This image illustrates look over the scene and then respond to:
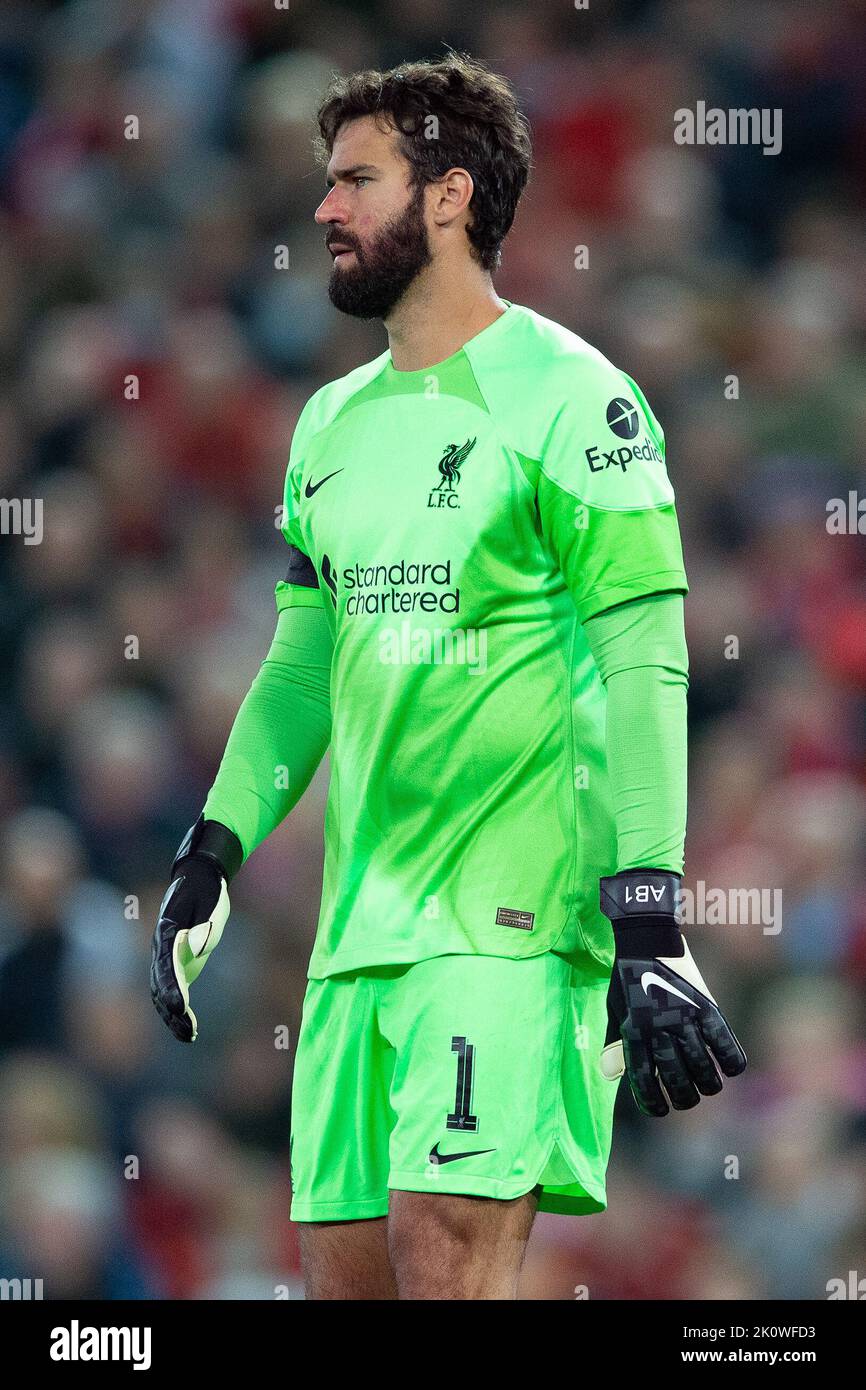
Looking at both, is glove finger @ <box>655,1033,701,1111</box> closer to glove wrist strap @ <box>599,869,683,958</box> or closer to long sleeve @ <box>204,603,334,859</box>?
glove wrist strap @ <box>599,869,683,958</box>

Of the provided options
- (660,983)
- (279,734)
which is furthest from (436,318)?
(660,983)

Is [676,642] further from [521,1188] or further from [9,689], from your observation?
[9,689]

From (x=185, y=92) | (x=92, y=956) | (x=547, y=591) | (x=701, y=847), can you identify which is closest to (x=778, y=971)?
(x=701, y=847)

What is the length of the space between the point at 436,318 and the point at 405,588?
33 centimetres

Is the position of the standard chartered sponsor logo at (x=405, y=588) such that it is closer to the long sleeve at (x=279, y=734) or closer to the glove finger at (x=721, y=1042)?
the long sleeve at (x=279, y=734)

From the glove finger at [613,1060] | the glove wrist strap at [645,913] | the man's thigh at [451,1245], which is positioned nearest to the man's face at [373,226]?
the glove wrist strap at [645,913]

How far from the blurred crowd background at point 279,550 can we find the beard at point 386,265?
51.5 inches

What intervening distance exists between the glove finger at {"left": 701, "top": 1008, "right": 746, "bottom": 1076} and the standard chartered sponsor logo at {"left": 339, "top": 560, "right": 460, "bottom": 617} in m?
0.51

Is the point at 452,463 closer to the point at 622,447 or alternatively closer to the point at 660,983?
the point at 622,447

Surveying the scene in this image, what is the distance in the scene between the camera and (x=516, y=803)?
211cm

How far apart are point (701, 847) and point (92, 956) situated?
103 centimetres

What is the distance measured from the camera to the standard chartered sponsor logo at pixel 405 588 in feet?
6.97

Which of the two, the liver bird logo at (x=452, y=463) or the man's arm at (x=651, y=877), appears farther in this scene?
the liver bird logo at (x=452, y=463)
